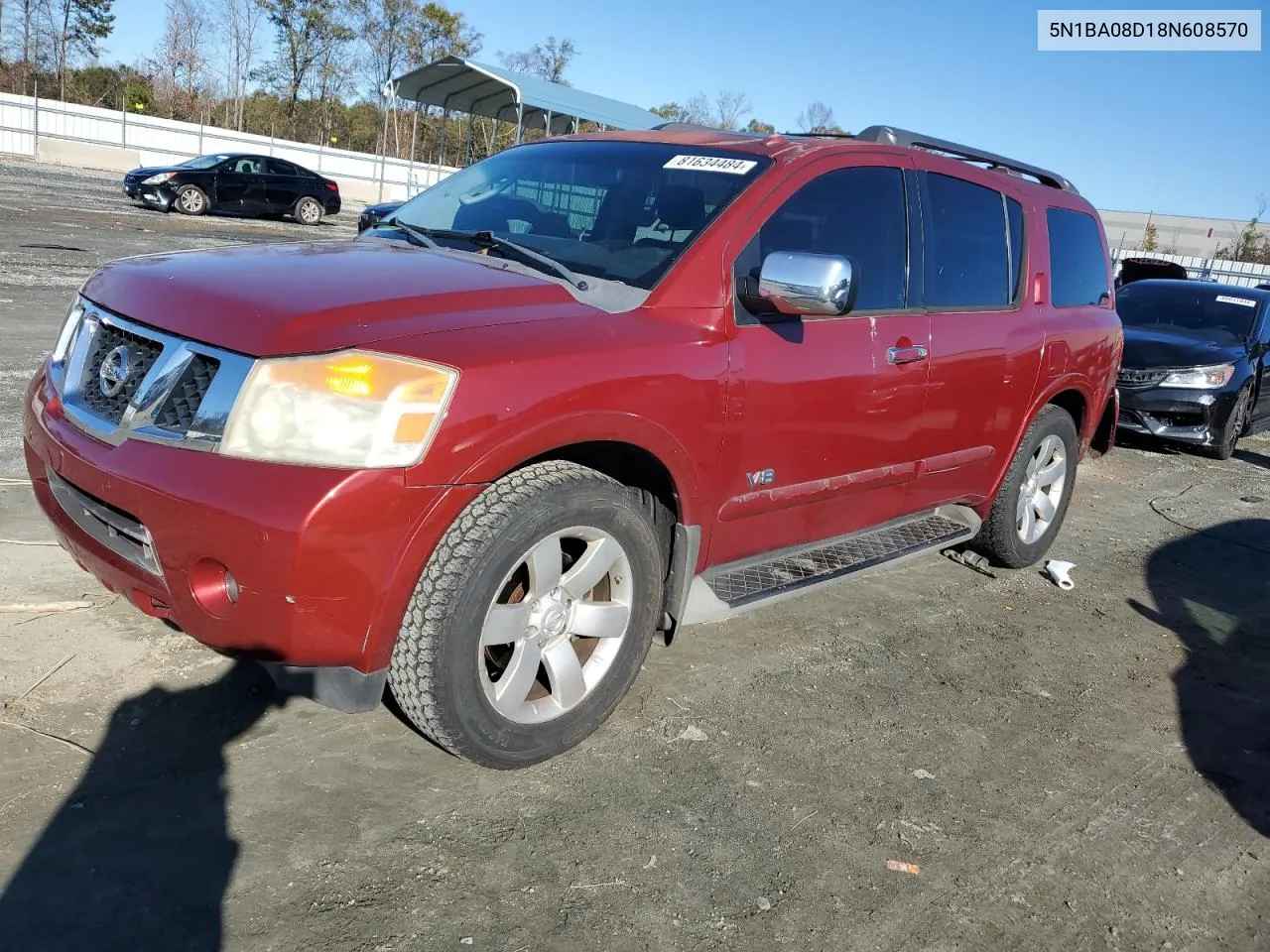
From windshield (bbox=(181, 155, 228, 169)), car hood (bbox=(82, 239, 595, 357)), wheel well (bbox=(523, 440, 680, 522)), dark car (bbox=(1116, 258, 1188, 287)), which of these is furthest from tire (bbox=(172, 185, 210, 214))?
wheel well (bbox=(523, 440, 680, 522))

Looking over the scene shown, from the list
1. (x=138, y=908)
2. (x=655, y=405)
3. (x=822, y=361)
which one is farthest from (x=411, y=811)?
(x=822, y=361)

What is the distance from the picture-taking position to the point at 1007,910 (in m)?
2.59

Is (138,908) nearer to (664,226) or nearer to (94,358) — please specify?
(94,358)

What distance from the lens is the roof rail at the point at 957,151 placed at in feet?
14.0

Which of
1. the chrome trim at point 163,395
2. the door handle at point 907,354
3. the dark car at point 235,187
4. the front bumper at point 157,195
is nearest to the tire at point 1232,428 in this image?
the door handle at point 907,354

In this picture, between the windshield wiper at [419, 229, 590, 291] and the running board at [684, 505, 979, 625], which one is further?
the running board at [684, 505, 979, 625]

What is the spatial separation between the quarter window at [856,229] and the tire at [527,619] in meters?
1.00

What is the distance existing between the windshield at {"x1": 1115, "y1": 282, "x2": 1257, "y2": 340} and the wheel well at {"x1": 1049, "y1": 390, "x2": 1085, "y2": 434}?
210 inches

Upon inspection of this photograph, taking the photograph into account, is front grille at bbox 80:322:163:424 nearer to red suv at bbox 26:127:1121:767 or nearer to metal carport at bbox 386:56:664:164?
red suv at bbox 26:127:1121:767

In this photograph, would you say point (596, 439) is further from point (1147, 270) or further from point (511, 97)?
point (511, 97)

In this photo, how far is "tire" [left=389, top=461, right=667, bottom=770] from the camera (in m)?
2.59

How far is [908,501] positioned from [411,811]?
2473mm

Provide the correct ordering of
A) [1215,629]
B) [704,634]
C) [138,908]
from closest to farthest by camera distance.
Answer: [138,908]
[704,634]
[1215,629]

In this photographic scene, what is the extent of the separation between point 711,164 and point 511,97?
2019 centimetres
